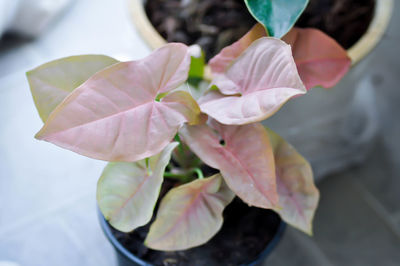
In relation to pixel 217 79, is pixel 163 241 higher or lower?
lower

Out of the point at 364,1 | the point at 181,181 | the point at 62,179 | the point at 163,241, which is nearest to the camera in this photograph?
the point at 163,241

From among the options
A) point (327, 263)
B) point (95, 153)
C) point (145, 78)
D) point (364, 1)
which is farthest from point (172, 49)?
point (327, 263)

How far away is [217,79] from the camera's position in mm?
700

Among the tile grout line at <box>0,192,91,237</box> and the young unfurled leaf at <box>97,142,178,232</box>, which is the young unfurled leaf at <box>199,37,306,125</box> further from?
the tile grout line at <box>0,192,91,237</box>

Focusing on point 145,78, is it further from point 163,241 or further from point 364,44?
point 364,44

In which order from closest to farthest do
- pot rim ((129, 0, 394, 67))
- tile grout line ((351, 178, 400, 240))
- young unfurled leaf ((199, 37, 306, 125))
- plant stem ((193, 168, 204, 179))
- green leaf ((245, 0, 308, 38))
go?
young unfurled leaf ((199, 37, 306, 125)) < green leaf ((245, 0, 308, 38)) < plant stem ((193, 168, 204, 179)) < pot rim ((129, 0, 394, 67)) < tile grout line ((351, 178, 400, 240))

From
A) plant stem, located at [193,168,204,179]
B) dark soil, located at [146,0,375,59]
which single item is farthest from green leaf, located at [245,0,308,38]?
dark soil, located at [146,0,375,59]

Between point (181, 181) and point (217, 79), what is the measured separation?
23 cm

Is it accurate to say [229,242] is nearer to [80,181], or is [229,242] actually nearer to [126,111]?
[126,111]

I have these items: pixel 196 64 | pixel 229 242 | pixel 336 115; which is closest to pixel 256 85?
pixel 196 64

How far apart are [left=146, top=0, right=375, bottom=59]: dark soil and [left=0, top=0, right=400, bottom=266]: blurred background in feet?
0.28

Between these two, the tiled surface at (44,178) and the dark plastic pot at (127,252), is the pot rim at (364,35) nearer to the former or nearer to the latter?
the tiled surface at (44,178)

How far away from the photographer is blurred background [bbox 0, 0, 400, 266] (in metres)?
1.12

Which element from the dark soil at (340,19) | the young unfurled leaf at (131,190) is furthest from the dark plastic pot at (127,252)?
the dark soil at (340,19)
